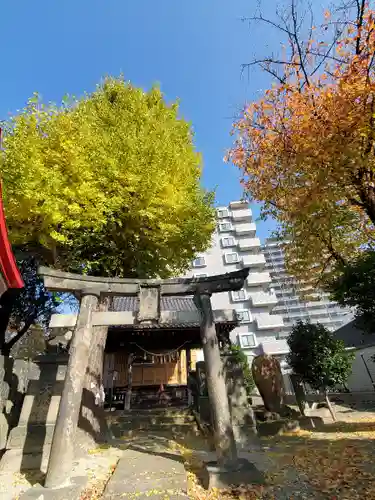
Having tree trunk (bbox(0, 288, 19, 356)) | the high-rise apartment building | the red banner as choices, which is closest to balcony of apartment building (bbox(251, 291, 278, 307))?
tree trunk (bbox(0, 288, 19, 356))

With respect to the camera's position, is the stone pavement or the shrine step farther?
the shrine step

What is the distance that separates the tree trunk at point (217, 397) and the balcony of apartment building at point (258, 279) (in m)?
28.1

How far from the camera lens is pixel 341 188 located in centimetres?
793

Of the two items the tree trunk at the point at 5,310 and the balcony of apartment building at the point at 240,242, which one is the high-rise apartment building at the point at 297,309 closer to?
the balcony of apartment building at the point at 240,242

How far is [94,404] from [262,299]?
2694cm

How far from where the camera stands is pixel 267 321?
30453mm

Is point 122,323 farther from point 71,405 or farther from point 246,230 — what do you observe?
point 246,230

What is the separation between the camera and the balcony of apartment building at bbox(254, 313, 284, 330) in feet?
98.3

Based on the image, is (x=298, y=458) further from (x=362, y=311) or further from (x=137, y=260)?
(x=137, y=260)

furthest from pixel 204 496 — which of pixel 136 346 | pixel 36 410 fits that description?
pixel 136 346

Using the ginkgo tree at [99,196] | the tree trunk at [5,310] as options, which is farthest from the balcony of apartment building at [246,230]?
the tree trunk at [5,310]

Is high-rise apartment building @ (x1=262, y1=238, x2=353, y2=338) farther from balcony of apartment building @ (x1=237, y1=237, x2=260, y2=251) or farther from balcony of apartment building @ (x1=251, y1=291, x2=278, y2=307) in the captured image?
balcony of apartment building @ (x1=251, y1=291, x2=278, y2=307)

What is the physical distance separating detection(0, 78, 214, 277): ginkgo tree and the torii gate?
7.05 ft

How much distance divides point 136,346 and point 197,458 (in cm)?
938
